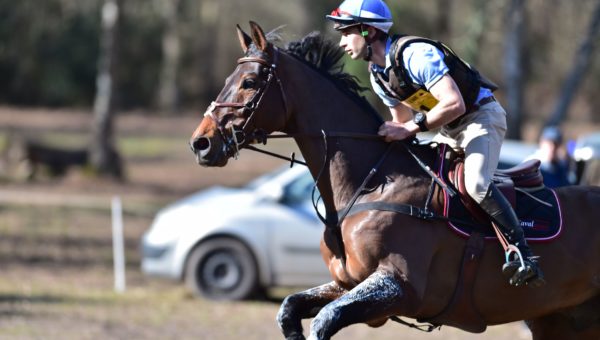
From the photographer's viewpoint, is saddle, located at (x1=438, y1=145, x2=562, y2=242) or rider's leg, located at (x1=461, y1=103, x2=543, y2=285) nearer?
rider's leg, located at (x1=461, y1=103, x2=543, y2=285)

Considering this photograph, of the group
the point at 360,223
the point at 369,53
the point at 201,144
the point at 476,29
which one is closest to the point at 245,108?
the point at 201,144

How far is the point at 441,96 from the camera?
6.06m

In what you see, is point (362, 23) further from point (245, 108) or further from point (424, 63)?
point (245, 108)

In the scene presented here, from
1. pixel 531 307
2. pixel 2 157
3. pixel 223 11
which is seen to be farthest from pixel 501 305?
pixel 223 11

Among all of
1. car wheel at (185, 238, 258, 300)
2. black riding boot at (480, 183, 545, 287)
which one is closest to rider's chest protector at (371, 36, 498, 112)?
black riding boot at (480, 183, 545, 287)

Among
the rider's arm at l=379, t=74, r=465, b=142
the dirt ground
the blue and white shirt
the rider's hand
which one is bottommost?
the dirt ground

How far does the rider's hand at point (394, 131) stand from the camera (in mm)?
6312

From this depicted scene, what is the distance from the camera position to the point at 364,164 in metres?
6.41

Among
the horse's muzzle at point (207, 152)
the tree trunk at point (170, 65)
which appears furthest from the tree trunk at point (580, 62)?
the tree trunk at point (170, 65)

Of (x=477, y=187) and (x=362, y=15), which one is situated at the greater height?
(x=362, y=15)

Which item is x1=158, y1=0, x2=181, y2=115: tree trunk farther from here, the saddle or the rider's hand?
the rider's hand

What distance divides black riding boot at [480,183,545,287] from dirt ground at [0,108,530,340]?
15.5 feet

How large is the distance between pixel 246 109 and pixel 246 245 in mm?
6785

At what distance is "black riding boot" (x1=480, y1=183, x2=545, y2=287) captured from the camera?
6.25m
